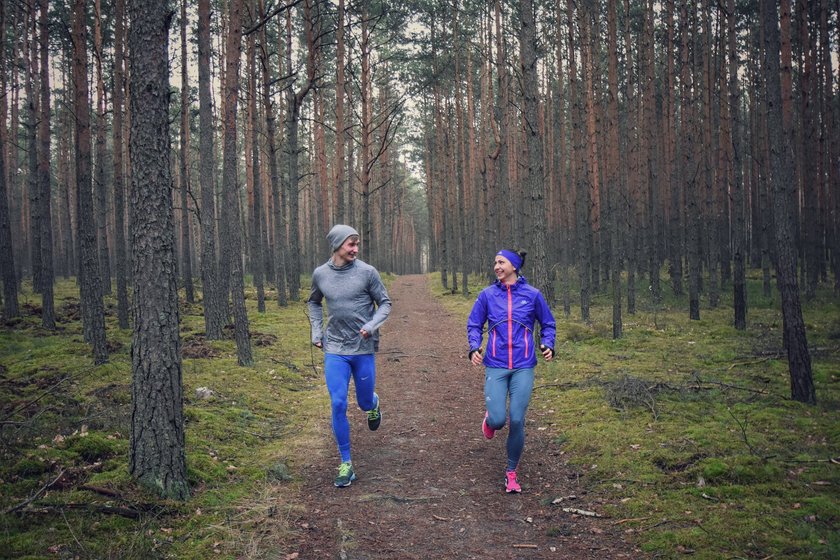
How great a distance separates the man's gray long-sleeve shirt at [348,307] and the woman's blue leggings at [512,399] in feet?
4.11

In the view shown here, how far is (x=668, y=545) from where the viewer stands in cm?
398

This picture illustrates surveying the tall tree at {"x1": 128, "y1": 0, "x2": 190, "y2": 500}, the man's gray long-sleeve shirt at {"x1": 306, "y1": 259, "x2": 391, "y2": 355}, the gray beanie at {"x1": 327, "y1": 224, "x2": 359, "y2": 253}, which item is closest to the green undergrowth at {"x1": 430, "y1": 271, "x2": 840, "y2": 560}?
the man's gray long-sleeve shirt at {"x1": 306, "y1": 259, "x2": 391, "y2": 355}

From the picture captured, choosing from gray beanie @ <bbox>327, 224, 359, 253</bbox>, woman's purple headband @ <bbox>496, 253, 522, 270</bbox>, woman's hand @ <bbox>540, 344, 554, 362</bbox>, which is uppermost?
gray beanie @ <bbox>327, 224, 359, 253</bbox>

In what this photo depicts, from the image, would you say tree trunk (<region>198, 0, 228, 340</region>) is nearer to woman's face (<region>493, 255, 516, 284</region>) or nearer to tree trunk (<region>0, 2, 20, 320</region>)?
tree trunk (<region>0, 2, 20, 320</region>)

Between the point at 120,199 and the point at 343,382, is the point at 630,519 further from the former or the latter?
the point at 120,199

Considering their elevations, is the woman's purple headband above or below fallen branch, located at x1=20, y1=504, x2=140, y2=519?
above

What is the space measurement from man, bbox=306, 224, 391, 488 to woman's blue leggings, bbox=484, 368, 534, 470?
1.23 meters

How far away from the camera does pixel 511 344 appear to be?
5223 millimetres

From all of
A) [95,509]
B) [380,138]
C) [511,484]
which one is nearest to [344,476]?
[511,484]

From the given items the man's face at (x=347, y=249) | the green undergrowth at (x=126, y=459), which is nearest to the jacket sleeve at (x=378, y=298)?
the man's face at (x=347, y=249)

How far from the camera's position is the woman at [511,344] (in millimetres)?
5176

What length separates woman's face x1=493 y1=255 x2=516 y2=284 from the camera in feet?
17.5

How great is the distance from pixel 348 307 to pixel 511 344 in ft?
5.49

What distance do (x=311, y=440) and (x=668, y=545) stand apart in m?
4.20
